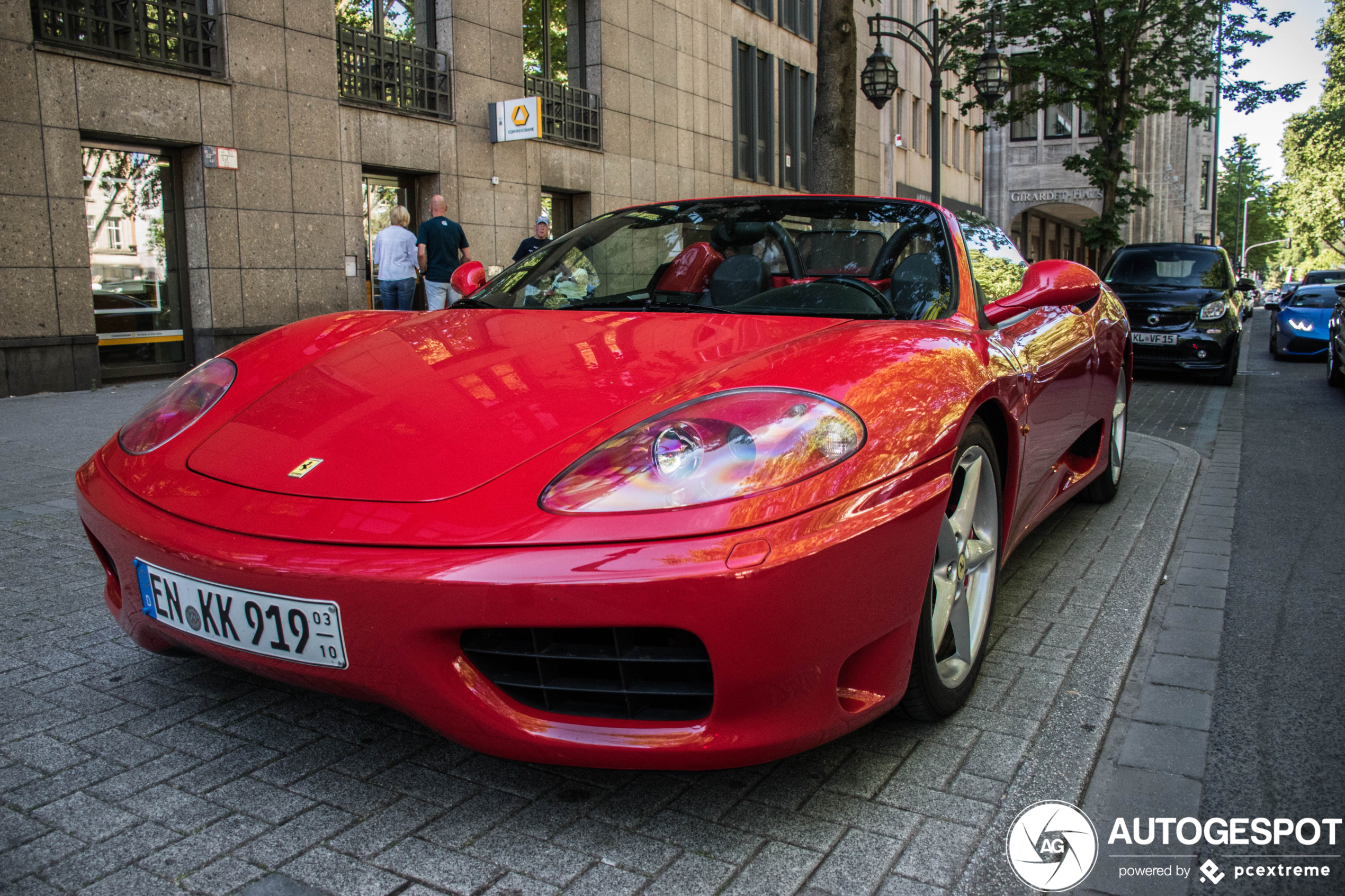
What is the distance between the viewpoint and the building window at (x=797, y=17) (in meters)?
24.1

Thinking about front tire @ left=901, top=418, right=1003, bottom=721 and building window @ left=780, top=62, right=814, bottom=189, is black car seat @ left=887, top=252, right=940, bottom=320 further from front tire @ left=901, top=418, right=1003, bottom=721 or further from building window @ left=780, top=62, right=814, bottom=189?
building window @ left=780, top=62, right=814, bottom=189

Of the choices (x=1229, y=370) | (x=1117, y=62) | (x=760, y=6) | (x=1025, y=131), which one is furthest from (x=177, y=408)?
(x=1025, y=131)

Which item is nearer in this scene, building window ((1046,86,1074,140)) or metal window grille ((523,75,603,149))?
metal window grille ((523,75,603,149))

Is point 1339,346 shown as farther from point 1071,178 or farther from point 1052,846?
point 1071,178

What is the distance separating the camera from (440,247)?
11.2 metres

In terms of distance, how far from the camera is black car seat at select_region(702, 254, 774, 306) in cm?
315

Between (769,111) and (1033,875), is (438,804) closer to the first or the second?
(1033,875)

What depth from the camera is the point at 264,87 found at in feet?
38.4

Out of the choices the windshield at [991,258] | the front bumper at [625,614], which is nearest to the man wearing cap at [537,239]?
the windshield at [991,258]

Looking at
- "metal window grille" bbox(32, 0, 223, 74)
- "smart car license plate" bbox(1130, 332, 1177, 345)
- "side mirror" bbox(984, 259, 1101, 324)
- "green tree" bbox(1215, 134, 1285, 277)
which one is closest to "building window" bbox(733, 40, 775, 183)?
"smart car license plate" bbox(1130, 332, 1177, 345)

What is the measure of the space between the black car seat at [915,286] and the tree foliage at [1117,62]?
55.5ft

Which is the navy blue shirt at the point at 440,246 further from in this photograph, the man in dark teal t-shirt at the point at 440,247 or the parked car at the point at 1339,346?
the parked car at the point at 1339,346

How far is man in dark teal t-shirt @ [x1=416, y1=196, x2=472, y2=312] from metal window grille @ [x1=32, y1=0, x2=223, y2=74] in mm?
2816

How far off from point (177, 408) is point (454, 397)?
0.82m
